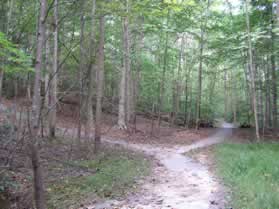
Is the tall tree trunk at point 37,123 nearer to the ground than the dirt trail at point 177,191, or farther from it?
farther from it

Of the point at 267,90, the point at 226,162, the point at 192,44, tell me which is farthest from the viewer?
the point at 192,44

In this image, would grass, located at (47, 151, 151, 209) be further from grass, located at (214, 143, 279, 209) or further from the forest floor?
grass, located at (214, 143, 279, 209)

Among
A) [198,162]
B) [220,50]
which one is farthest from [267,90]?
[198,162]

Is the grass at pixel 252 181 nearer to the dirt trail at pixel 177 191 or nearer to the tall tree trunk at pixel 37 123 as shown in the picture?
the dirt trail at pixel 177 191

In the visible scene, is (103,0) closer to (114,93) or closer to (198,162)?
(198,162)

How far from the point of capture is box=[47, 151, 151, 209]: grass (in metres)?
5.60

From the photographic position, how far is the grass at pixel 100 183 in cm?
560

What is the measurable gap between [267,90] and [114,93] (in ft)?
48.1

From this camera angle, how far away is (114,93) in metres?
27.0

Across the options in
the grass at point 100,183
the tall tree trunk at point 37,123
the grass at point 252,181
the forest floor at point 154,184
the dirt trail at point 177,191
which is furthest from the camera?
the grass at point 100,183

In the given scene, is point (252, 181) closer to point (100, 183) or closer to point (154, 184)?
point (154, 184)

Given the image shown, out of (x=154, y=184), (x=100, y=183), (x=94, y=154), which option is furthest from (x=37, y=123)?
(x=94, y=154)

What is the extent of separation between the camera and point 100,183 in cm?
652

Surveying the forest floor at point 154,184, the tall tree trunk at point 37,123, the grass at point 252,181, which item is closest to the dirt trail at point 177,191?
the forest floor at point 154,184
